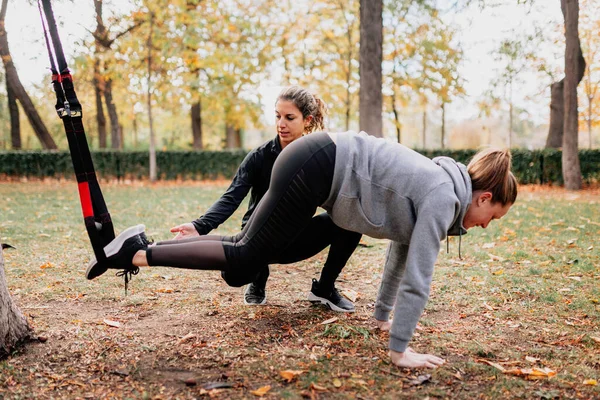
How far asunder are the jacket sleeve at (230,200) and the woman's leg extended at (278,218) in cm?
52

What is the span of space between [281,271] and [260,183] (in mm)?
1428

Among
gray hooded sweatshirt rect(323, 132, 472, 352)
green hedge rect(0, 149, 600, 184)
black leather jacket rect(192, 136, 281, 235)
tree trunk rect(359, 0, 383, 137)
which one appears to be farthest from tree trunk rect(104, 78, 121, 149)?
gray hooded sweatshirt rect(323, 132, 472, 352)

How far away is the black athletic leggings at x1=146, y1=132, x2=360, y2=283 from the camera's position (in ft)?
8.14

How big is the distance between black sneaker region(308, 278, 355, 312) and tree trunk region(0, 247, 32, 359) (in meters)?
1.80

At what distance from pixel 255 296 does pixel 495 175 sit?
1.97m

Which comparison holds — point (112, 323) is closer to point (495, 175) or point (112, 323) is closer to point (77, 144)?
point (77, 144)

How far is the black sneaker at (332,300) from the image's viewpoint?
138 inches

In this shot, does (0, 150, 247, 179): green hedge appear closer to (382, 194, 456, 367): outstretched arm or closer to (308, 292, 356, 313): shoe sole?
(308, 292, 356, 313): shoe sole

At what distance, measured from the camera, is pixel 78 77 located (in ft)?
63.1

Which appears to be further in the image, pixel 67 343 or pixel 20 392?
pixel 67 343

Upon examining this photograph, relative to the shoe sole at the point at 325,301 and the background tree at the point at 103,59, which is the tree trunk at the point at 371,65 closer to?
the shoe sole at the point at 325,301

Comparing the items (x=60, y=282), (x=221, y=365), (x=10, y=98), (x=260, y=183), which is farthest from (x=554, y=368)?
(x=10, y=98)

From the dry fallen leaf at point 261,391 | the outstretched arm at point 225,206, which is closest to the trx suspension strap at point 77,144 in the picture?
the outstretched arm at point 225,206

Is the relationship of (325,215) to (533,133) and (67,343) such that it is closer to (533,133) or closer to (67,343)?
(67,343)
